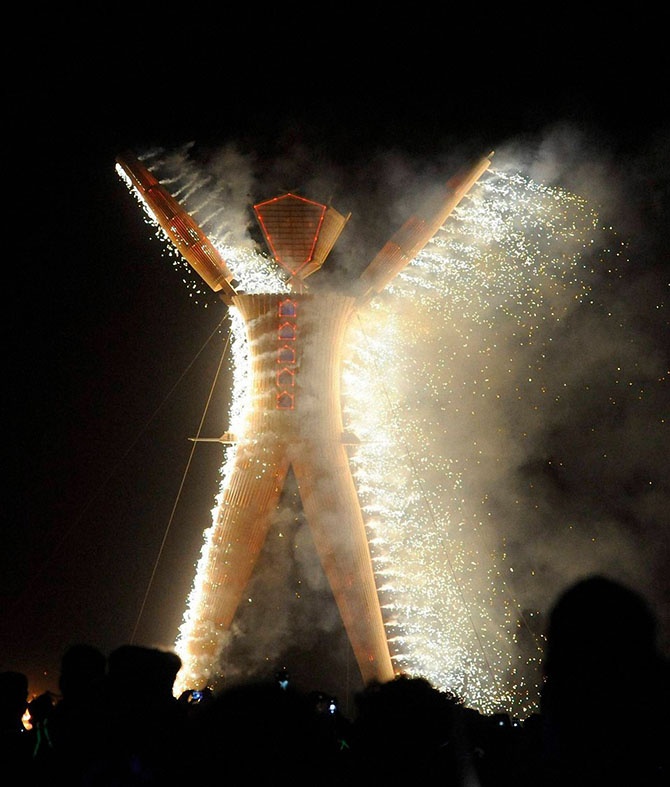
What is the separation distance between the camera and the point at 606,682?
113cm

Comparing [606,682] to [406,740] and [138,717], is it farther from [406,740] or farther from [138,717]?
[138,717]

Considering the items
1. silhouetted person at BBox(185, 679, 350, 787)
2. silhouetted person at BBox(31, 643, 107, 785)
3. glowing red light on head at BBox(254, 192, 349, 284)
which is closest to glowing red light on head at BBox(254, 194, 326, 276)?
glowing red light on head at BBox(254, 192, 349, 284)

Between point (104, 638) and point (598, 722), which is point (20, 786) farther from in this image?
point (104, 638)

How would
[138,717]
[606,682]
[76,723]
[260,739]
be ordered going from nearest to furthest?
[606,682], [260,739], [138,717], [76,723]

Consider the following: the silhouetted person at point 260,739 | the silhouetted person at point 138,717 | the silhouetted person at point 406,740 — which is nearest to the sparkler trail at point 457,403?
the silhouetted person at point 138,717

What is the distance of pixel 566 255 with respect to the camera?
6.80 metres

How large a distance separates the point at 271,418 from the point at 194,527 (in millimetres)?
1693

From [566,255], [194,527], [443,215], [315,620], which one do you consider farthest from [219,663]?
[566,255]

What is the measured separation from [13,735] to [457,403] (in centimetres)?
555

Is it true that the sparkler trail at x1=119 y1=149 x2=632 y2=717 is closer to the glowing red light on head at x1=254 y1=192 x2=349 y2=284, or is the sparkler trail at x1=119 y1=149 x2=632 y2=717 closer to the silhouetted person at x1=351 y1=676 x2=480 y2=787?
the glowing red light on head at x1=254 y1=192 x2=349 y2=284

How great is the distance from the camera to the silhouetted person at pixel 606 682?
1133 mm

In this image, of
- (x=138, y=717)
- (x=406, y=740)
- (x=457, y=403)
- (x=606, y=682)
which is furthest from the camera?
(x=457, y=403)

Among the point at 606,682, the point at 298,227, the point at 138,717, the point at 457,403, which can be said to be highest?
the point at 298,227

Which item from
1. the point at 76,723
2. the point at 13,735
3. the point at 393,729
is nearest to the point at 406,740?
the point at 393,729
